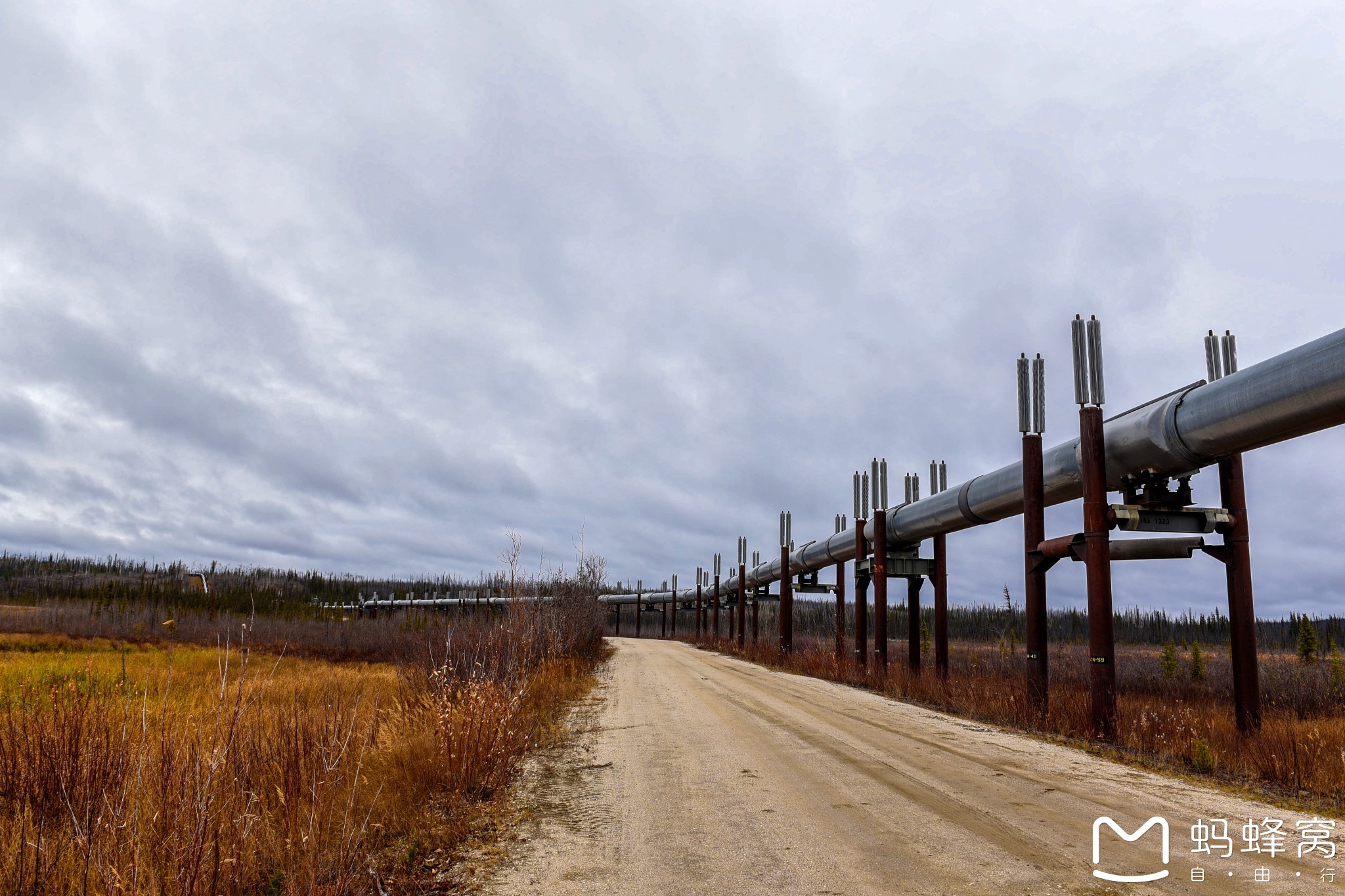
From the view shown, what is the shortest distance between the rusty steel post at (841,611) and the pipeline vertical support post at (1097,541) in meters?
12.4

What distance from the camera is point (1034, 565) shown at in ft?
45.6

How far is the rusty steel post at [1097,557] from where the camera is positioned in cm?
1147

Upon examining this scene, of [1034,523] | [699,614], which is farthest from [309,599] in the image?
[1034,523]

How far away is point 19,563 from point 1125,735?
13994 cm

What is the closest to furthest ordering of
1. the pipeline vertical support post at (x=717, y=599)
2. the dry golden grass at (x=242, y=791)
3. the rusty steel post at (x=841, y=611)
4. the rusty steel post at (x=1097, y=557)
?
the dry golden grass at (x=242, y=791) < the rusty steel post at (x=1097, y=557) < the rusty steel post at (x=841, y=611) < the pipeline vertical support post at (x=717, y=599)

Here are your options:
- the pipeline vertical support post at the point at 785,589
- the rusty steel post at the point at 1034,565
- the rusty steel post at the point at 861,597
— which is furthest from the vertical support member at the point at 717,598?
the rusty steel post at the point at 1034,565

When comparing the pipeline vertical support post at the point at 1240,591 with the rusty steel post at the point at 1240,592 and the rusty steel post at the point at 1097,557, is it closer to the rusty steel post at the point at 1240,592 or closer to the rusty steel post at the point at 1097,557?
the rusty steel post at the point at 1240,592

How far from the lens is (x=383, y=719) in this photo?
1298 centimetres

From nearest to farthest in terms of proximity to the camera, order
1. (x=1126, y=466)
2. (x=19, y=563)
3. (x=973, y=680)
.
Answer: (x=1126, y=466) → (x=973, y=680) → (x=19, y=563)

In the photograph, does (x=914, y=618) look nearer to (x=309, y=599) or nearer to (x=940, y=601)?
(x=940, y=601)

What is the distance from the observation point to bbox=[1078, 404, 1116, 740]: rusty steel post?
37.6ft

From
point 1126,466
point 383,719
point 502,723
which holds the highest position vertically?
point 1126,466

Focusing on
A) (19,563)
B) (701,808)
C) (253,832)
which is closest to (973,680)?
(701,808)

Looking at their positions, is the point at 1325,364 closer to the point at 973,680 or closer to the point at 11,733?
the point at 973,680
